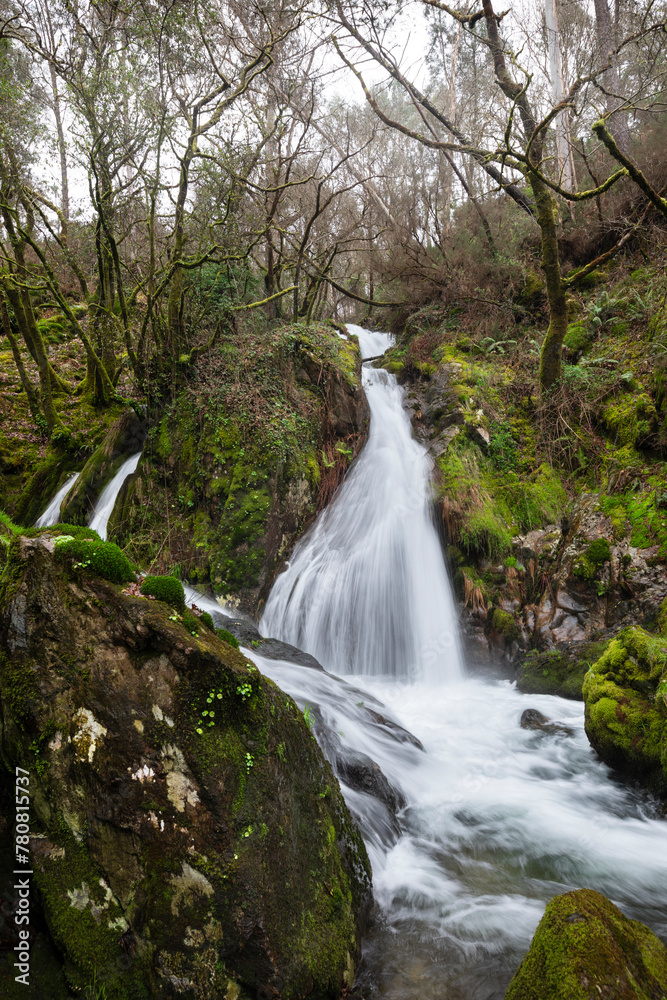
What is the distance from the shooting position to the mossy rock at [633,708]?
13.4 ft

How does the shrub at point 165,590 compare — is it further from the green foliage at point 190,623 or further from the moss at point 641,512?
the moss at point 641,512

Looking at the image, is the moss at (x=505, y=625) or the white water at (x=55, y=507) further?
the white water at (x=55, y=507)

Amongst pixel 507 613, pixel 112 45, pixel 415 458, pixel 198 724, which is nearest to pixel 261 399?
pixel 415 458

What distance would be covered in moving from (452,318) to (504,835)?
1089 cm

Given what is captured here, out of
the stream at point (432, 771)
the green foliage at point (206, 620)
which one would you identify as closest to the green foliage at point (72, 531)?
the green foliage at point (206, 620)

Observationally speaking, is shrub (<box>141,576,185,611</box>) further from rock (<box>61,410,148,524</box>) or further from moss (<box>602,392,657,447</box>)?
rock (<box>61,410,148,524</box>)

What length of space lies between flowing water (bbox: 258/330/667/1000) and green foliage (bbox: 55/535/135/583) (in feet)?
8.26

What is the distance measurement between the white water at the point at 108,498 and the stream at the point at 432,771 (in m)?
0.35

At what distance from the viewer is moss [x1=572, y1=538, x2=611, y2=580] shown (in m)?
6.23

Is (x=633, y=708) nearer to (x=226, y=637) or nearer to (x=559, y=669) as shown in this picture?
(x=559, y=669)

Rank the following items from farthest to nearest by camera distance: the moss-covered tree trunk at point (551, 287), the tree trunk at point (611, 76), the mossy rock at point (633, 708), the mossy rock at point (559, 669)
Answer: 1. the tree trunk at point (611, 76)
2. the moss-covered tree trunk at point (551, 287)
3. the mossy rock at point (559, 669)
4. the mossy rock at point (633, 708)

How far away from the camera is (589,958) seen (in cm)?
199

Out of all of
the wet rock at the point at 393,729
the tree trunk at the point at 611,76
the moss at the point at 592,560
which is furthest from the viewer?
the tree trunk at the point at 611,76

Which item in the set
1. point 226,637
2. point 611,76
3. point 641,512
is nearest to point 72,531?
point 226,637
